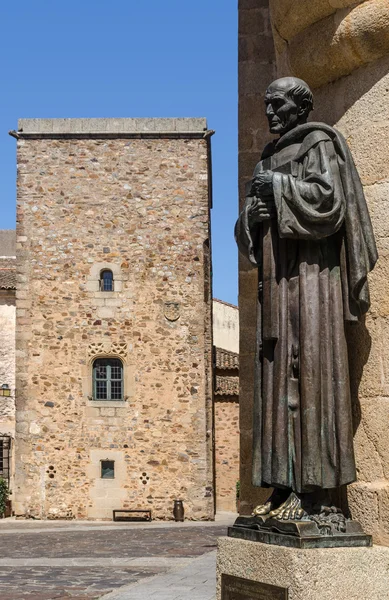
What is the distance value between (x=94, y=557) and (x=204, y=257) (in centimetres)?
957

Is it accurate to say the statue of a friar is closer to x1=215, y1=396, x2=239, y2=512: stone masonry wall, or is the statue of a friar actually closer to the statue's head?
the statue's head

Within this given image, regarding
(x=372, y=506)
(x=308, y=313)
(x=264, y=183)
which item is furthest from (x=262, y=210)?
(x=372, y=506)

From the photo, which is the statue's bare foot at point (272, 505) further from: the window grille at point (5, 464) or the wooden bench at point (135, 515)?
the window grille at point (5, 464)

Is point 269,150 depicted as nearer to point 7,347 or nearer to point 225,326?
point 7,347

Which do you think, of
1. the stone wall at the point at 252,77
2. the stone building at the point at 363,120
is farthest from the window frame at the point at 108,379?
the stone building at the point at 363,120

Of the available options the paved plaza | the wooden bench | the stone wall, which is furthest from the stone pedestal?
the wooden bench

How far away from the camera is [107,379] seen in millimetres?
20750

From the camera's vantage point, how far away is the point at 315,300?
418cm

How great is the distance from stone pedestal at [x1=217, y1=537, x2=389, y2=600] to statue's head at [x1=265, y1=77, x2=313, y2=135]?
1952mm

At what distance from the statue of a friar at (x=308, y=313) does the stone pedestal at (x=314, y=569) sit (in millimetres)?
204

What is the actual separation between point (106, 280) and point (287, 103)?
16853 mm

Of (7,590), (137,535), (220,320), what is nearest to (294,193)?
(7,590)

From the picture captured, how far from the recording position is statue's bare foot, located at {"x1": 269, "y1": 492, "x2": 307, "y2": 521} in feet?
13.2

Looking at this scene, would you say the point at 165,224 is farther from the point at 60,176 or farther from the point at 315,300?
the point at 315,300
